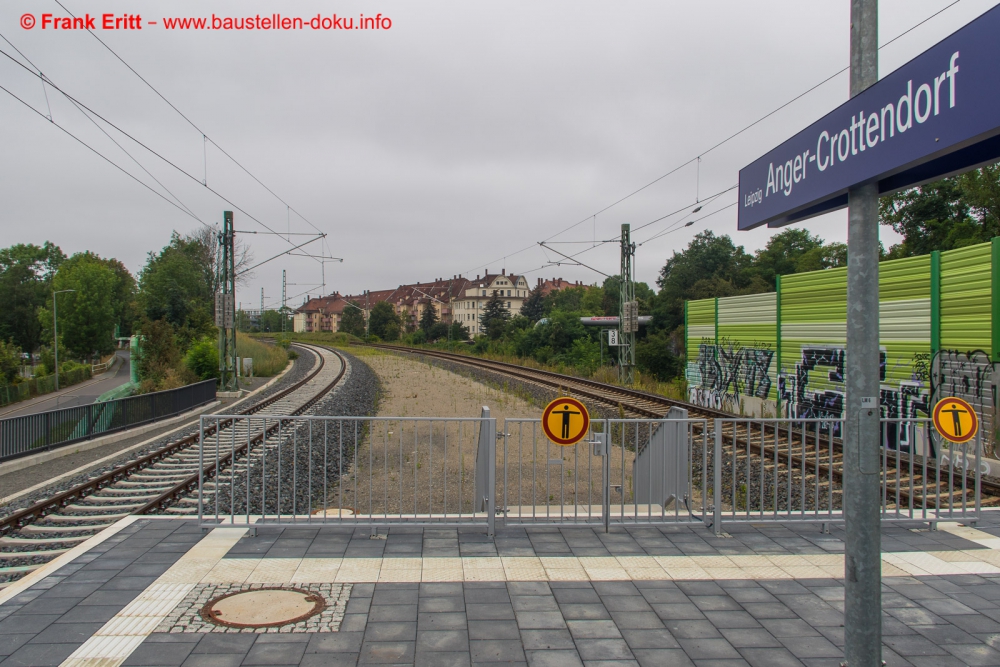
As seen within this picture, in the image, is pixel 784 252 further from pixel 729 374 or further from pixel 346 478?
pixel 346 478

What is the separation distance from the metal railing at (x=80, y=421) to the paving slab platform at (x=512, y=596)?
814 cm

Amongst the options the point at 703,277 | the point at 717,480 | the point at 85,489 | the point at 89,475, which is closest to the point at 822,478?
the point at 717,480

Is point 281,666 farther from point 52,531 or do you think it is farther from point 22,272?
point 22,272

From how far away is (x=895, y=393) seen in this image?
13180 millimetres

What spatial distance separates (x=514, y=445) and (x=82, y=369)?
56.9 meters

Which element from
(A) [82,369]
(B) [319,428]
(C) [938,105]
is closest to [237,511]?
(B) [319,428]

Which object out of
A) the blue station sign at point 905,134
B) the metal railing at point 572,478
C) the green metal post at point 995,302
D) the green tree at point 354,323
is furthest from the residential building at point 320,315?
the blue station sign at point 905,134

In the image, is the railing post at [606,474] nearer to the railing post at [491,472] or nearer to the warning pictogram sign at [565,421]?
the warning pictogram sign at [565,421]

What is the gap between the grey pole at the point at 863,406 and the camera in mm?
3203

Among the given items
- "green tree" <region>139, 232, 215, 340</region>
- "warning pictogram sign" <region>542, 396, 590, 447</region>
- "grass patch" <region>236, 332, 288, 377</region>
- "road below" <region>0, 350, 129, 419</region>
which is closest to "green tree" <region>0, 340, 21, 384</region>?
"road below" <region>0, 350, 129, 419</region>

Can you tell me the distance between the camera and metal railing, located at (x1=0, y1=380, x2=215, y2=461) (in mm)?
12789

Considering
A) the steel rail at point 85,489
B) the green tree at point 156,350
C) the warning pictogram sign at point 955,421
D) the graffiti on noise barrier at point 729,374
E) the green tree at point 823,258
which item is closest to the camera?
the warning pictogram sign at point 955,421

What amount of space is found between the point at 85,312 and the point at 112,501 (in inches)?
2864

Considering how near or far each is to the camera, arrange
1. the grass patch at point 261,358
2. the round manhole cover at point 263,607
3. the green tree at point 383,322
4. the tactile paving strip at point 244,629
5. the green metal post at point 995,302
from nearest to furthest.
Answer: the tactile paving strip at point 244,629
the round manhole cover at point 263,607
the green metal post at point 995,302
the grass patch at point 261,358
the green tree at point 383,322
